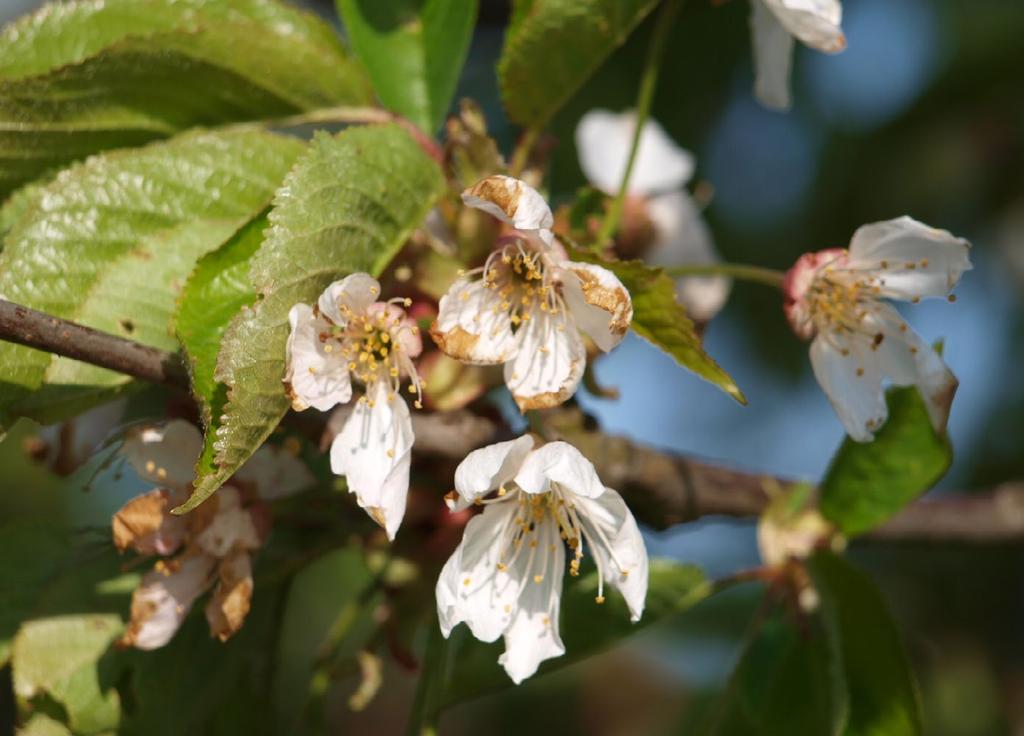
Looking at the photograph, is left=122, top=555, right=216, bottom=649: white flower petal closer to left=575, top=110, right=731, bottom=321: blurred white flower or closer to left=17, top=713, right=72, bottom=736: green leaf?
left=17, top=713, right=72, bottom=736: green leaf

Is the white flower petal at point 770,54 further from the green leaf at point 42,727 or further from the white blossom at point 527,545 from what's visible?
the green leaf at point 42,727

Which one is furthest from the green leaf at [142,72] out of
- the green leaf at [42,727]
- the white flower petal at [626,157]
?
the white flower petal at [626,157]

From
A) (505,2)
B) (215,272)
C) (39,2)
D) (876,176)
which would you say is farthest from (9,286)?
(39,2)

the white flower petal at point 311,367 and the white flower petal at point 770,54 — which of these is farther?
the white flower petal at point 770,54

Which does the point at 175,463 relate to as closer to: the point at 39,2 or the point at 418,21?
the point at 418,21

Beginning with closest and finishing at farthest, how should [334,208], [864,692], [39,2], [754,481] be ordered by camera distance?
[334,208] < [864,692] < [754,481] < [39,2]

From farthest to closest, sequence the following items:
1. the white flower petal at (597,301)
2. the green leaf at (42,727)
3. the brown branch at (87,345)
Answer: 1. the green leaf at (42,727)
2. the white flower petal at (597,301)
3. the brown branch at (87,345)

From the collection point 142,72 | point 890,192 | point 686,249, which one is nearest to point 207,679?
point 142,72
